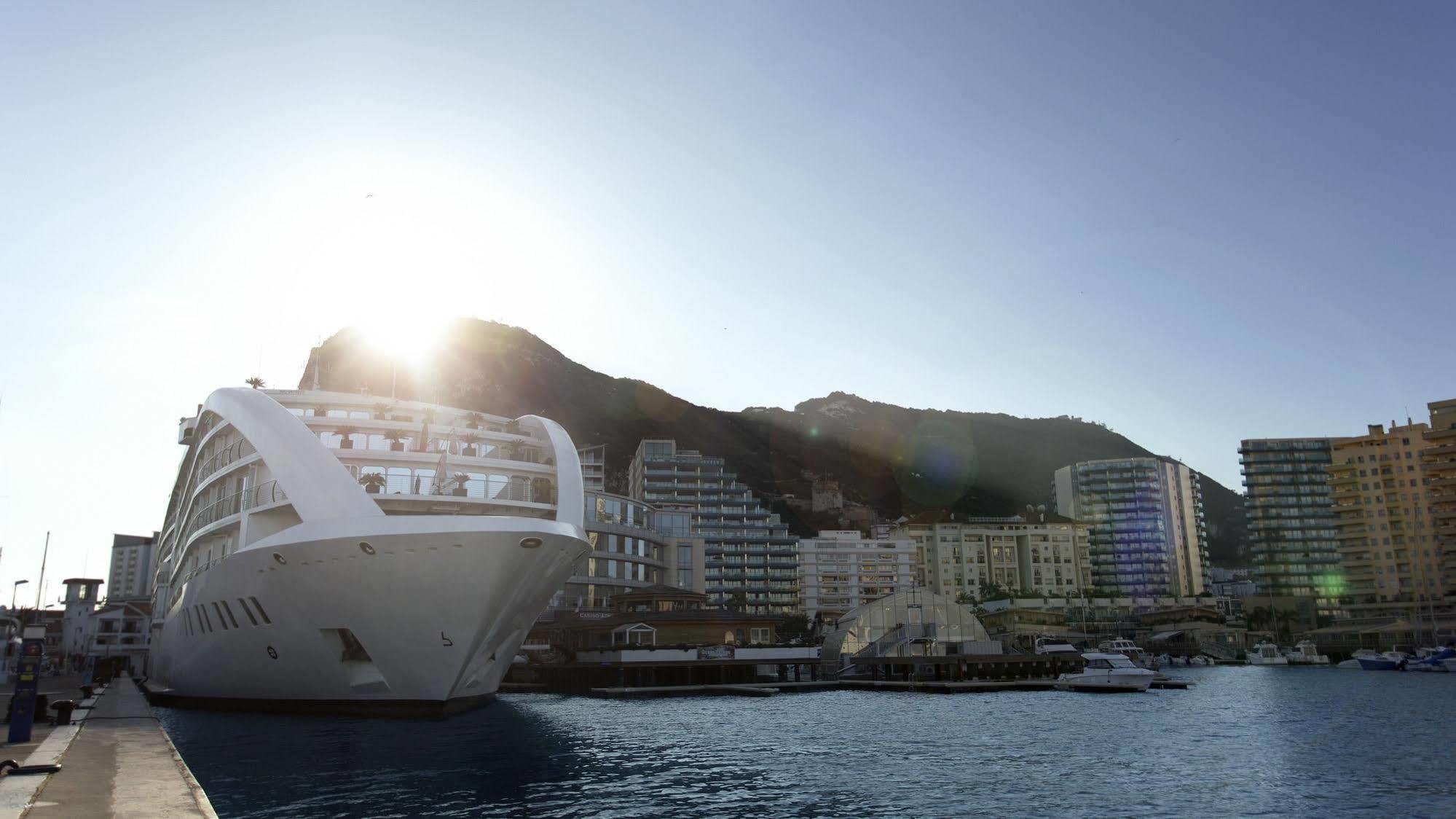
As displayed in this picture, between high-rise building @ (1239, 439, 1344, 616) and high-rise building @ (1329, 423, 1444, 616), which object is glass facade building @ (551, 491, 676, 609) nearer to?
high-rise building @ (1329, 423, 1444, 616)

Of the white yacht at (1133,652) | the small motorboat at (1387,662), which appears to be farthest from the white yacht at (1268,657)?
the white yacht at (1133,652)

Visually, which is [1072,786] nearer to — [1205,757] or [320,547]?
[1205,757]

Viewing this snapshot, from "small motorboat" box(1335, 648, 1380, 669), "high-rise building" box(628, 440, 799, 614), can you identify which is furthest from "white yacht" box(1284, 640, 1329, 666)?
"high-rise building" box(628, 440, 799, 614)

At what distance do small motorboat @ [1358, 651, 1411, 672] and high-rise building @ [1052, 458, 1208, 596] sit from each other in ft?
238

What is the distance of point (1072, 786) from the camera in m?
21.6

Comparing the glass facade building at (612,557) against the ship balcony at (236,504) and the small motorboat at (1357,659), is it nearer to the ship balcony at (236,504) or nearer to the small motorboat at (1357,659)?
the ship balcony at (236,504)

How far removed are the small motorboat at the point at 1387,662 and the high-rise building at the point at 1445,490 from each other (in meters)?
42.9

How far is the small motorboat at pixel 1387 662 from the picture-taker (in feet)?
287

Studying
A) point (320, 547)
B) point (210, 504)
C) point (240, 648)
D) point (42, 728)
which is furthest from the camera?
point (210, 504)

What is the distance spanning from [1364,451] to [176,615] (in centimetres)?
16134

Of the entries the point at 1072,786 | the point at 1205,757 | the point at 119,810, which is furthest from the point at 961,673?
the point at 119,810

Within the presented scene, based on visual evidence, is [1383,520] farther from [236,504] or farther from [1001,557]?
[236,504]

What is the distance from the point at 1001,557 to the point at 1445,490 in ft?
203

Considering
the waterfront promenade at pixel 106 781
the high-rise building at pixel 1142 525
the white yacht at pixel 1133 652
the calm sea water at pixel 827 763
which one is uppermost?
the high-rise building at pixel 1142 525
